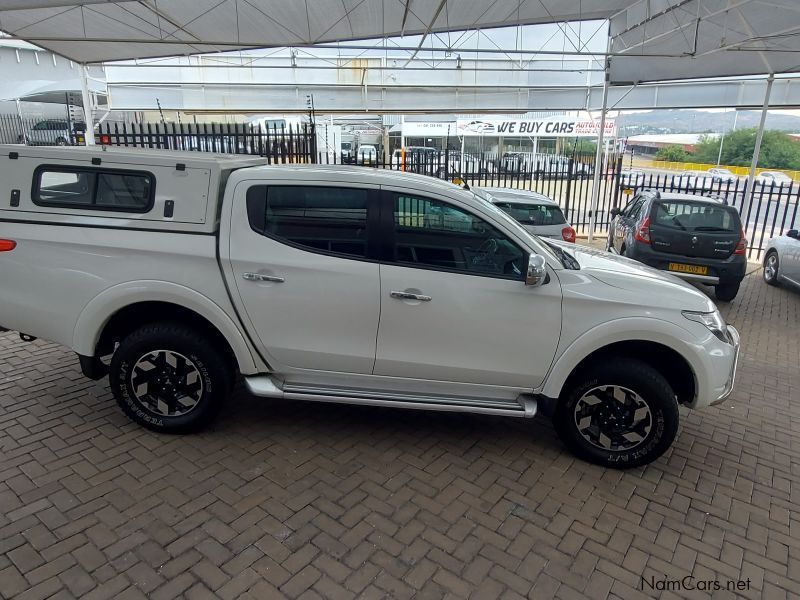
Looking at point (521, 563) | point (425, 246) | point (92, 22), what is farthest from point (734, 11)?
point (92, 22)

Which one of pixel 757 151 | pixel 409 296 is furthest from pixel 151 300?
pixel 757 151

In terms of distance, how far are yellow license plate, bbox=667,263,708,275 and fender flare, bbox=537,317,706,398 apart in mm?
4941

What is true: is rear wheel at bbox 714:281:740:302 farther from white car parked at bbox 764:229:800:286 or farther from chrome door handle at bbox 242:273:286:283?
chrome door handle at bbox 242:273:286:283

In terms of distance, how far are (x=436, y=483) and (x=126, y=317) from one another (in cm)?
250

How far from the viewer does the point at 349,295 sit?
3506 mm

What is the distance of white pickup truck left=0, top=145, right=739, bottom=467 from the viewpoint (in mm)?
3504

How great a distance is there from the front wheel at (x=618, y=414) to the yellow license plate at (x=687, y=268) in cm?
500

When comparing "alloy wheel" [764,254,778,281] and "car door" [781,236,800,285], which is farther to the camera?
"alloy wheel" [764,254,778,281]

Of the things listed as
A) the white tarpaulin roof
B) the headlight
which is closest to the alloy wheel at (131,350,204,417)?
the headlight

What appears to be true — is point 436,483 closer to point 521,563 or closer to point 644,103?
point 521,563

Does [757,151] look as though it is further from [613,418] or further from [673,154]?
[673,154]

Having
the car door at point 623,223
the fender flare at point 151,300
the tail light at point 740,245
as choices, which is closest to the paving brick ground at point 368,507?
the fender flare at point 151,300

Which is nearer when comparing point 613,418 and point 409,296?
point 409,296

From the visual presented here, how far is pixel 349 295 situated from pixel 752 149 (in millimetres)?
32406
